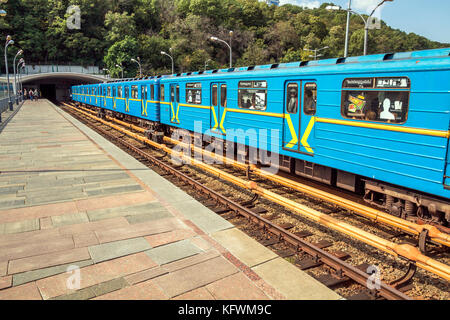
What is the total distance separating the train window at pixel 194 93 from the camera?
13577 millimetres

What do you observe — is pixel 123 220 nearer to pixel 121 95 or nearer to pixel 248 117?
pixel 248 117

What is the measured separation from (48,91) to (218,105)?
89.4 metres

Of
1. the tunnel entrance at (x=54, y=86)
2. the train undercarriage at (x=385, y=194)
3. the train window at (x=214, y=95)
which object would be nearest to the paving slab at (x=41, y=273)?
the train undercarriage at (x=385, y=194)

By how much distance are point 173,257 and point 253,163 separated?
651cm

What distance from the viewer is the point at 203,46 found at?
79.1 meters

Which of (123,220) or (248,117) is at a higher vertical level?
(248,117)

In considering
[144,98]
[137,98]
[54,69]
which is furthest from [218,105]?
[54,69]

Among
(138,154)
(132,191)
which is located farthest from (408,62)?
(138,154)

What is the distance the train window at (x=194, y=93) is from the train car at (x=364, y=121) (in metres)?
2.42

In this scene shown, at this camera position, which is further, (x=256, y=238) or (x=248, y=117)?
(x=248, y=117)

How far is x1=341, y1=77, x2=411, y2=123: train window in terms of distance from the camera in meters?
6.39

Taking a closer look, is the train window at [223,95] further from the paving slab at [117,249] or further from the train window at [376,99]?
the paving slab at [117,249]

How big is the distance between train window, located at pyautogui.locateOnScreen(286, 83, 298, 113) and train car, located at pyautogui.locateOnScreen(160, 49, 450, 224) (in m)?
0.03

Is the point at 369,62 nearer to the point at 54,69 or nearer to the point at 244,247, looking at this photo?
the point at 244,247
